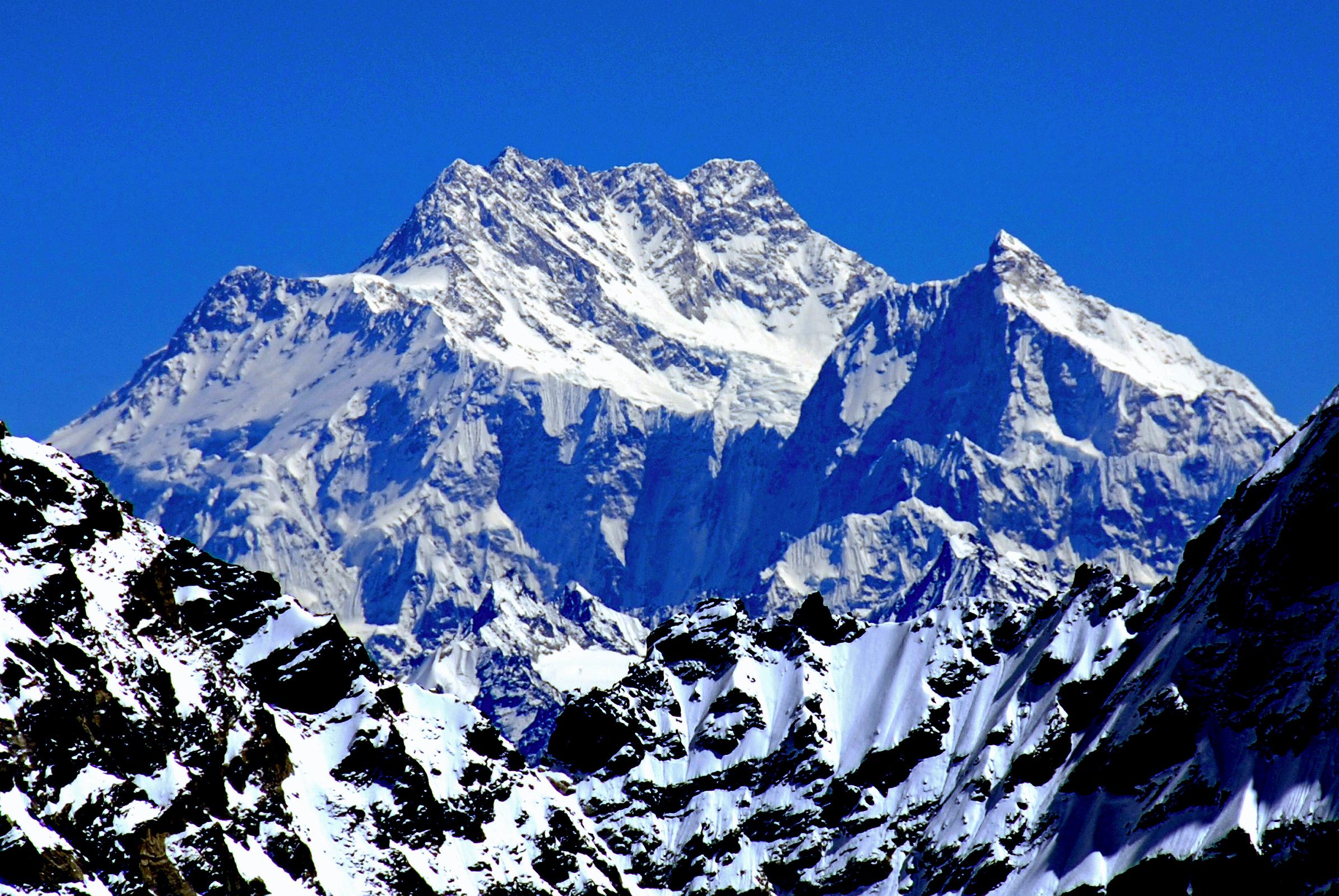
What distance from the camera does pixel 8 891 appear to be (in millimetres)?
199125
